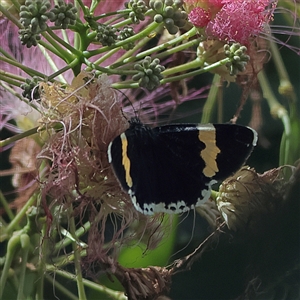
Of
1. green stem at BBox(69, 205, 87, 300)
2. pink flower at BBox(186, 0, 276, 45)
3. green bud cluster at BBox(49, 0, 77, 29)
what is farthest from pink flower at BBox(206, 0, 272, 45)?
green stem at BBox(69, 205, 87, 300)

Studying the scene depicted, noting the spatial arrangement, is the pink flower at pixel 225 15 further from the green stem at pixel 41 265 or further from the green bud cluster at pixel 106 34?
the green stem at pixel 41 265

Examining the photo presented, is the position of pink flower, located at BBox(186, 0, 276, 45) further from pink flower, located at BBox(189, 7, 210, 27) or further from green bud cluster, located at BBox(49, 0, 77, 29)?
green bud cluster, located at BBox(49, 0, 77, 29)

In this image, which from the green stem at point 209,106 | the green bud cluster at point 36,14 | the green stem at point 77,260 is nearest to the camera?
the green bud cluster at point 36,14

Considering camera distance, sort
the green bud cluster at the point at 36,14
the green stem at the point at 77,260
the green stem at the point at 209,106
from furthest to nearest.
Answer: the green stem at the point at 209,106 < the green stem at the point at 77,260 < the green bud cluster at the point at 36,14

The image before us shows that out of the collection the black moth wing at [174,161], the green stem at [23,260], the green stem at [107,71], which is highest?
the green stem at [107,71]

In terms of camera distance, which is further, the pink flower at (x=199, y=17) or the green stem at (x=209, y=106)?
the green stem at (x=209, y=106)

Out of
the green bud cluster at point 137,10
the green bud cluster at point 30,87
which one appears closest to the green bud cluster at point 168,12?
the green bud cluster at point 137,10

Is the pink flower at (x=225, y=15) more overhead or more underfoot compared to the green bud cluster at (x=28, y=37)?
more underfoot
